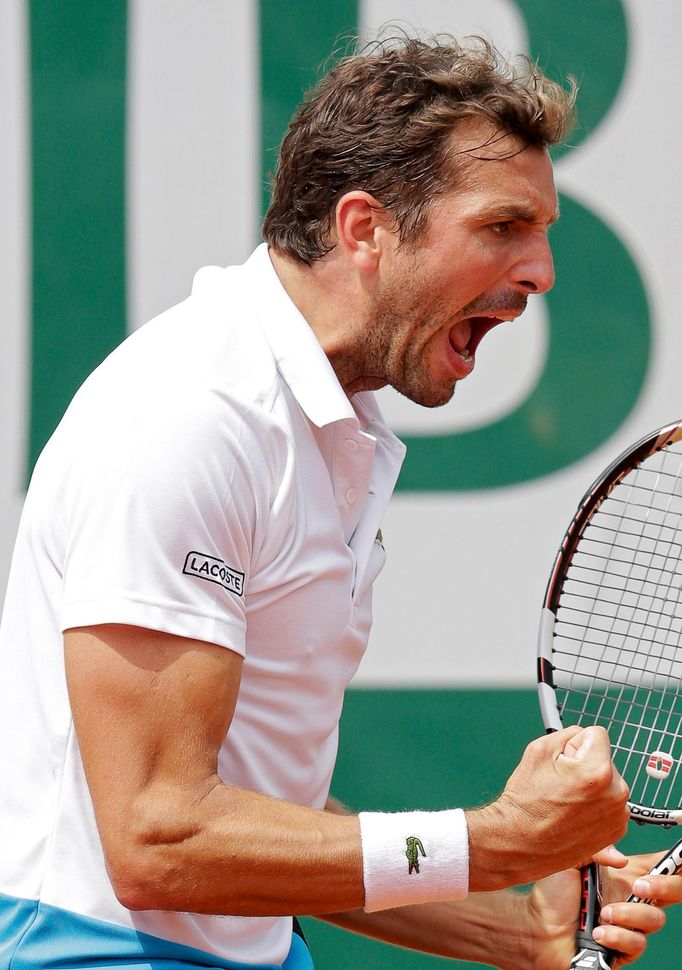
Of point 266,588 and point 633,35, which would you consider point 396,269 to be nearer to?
point 266,588

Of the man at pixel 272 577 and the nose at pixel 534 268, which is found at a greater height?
the nose at pixel 534 268

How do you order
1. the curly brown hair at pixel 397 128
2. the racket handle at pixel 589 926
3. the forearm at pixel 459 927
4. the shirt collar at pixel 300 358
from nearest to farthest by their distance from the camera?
the shirt collar at pixel 300 358
the curly brown hair at pixel 397 128
the racket handle at pixel 589 926
the forearm at pixel 459 927

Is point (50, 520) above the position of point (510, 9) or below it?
below

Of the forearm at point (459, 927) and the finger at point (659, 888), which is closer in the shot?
the finger at point (659, 888)

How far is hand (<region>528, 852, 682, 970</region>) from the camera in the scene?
1.78 m

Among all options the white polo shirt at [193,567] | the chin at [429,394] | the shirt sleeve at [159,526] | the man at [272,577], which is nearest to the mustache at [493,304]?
the man at [272,577]

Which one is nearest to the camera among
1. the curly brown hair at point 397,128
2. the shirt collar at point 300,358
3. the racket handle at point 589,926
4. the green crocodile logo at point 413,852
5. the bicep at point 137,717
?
the bicep at point 137,717

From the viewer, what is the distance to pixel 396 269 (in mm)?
1696

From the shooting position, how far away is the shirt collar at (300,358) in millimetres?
1578

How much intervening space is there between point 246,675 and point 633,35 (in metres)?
2.02

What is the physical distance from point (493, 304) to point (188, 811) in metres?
0.76

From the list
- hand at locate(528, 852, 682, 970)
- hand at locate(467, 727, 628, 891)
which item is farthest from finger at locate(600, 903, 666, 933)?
hand at locate(467, 727, 628, 891)

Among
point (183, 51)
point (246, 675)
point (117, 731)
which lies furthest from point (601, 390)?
point (117, 731)

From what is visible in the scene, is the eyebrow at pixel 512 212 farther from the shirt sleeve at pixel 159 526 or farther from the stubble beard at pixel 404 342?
the shirt sleeve at pixel 159 526
